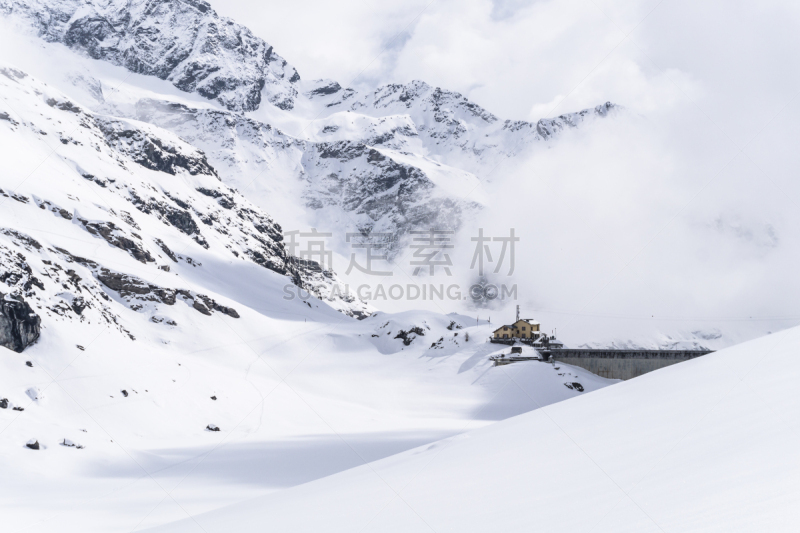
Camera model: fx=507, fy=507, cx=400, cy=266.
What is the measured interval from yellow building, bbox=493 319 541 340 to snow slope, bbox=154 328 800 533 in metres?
62.7

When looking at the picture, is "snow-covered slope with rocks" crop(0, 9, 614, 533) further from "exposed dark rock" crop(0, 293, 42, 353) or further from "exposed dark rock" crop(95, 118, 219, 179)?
"exposed dark rock" crop(95, 118, 219, 179)

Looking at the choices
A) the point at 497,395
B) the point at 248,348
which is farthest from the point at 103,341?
the point at 497,395

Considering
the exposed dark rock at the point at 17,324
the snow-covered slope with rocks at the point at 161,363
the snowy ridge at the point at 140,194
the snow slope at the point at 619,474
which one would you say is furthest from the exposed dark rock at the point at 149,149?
the snow slope at the point at 619,474

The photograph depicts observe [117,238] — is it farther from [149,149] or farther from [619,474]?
[619,474]

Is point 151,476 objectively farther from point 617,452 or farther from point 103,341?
point 617,452

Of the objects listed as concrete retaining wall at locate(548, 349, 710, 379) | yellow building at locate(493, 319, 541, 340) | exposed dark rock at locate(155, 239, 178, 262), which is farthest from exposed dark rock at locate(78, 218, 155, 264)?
concrete retaining wall at locate(548, 349, 710, 379)

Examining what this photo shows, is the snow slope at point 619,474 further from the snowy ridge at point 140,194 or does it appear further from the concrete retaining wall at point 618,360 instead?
the snowy ridge at point 140,194

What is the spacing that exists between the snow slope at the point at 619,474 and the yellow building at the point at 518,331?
206 feet

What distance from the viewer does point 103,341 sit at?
4409 centimetres

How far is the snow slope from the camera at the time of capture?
11.9 ft

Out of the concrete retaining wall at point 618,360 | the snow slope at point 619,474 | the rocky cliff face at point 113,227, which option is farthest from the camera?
the concrete retaining wall at point 618,360

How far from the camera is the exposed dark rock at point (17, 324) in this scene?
35469 mm

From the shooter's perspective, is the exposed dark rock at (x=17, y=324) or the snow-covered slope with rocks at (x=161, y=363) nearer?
the snow-covered slope with rocks at (x=161, y=363)

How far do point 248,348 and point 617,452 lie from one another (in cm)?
6332
